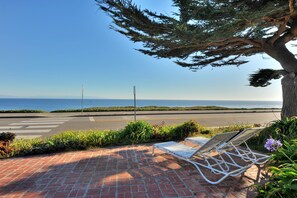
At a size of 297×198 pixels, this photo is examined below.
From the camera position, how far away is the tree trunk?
7.66m

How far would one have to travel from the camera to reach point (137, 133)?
23.7 feet

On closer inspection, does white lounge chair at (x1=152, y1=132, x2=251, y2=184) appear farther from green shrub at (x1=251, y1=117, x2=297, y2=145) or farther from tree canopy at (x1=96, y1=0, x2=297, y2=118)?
tree canopy at (x1=96, y1=0, x2=297, y2=118)

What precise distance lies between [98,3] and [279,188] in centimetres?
650

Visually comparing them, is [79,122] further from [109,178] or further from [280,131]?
[280,131]

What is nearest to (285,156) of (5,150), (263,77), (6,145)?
(5,150)

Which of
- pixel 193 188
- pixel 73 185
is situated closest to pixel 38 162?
pixel 73 185

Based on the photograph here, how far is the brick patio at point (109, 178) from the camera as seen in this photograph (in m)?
3.25

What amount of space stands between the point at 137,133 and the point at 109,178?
3.46 m

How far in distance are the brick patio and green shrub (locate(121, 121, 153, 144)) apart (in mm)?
1623

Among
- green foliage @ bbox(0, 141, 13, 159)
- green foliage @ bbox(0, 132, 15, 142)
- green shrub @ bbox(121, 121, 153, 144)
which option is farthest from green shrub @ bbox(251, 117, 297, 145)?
green foliage @ bbox(0, 132, 15, 142)

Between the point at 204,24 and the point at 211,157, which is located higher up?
the point at 204,24

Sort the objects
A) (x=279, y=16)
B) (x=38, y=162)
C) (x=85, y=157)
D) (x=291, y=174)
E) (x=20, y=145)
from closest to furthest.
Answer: (x=291, y=174), (x=38, y=162), (x=85, y=157), (x=20, y=145), (x=279, y=16)

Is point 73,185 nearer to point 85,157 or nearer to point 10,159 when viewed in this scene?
point 85,157

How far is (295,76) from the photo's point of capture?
7695 mm
